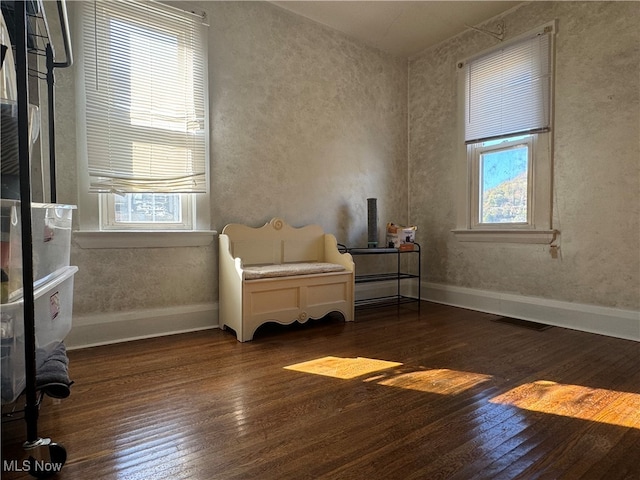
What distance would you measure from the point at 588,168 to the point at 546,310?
1180 mm

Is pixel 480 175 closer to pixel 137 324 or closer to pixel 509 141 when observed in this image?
pixel 509 141

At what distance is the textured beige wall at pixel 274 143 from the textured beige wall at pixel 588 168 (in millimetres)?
1096

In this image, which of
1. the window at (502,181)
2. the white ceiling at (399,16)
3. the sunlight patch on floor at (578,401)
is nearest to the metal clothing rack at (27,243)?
the sunlight patch on floor at (578,401)

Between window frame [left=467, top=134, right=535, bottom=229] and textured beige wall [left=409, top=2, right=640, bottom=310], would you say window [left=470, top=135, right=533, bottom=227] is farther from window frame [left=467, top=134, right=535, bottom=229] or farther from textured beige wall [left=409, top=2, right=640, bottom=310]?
textured beige wall [left=409, top=2, right=640, bottom=310]

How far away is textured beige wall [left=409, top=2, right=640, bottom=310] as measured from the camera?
8.68 feet

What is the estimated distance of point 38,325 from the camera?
4.61 ft

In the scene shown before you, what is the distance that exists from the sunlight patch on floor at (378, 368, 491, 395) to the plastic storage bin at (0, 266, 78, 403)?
4.89ft

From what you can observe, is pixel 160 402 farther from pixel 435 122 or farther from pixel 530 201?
pixel 435 122

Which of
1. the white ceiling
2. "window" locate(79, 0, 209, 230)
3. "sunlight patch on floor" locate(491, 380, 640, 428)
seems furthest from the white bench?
the white ceiling

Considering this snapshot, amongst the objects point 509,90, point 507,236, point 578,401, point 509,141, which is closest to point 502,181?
point 509,141

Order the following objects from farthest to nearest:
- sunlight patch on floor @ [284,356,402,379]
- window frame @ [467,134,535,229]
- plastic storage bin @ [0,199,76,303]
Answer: window frame @ [467,134,535,229] < sunlight patch on floor @ [284,356,402,379] < plastic storage bin @ [0,199,76,303]

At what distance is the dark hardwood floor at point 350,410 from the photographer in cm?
123

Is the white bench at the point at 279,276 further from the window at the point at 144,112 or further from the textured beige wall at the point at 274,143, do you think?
the window at the point at 144,112

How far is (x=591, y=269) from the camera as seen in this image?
285 cm
